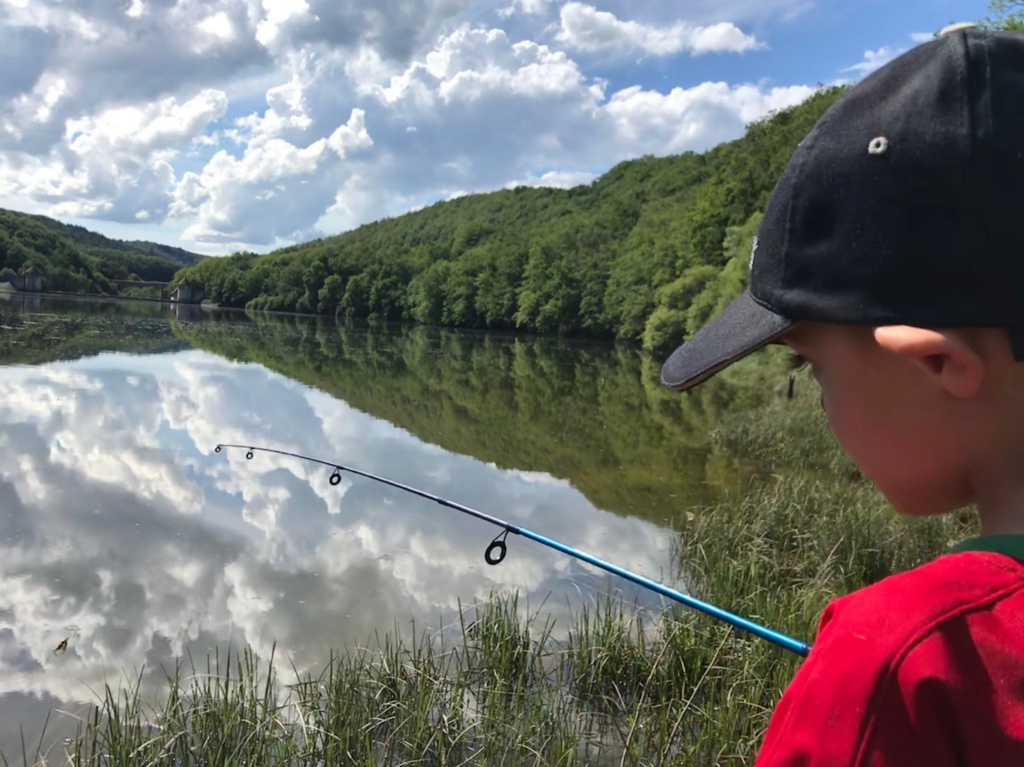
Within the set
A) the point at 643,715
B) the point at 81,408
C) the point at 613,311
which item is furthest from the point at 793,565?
the point at 613,311

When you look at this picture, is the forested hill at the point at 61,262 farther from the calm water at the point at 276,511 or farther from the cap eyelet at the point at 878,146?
the cap eyelet at the point at 878,146

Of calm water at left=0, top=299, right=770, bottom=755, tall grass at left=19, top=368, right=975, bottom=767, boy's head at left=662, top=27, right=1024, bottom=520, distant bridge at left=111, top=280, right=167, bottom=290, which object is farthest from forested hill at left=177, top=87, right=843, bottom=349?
boy's head at left=662, top=27, right=1024, bottom=520

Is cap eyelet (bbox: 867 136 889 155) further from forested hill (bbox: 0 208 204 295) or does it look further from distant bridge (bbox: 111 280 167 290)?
distant bridge (bbox: 111 280 167 290)

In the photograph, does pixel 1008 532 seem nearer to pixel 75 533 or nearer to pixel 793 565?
pixel 793 565

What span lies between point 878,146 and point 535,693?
374 cm

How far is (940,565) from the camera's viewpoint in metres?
0.67

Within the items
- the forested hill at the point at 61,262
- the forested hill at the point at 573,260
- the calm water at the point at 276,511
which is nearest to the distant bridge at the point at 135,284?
the forested hill at the point at 61,262

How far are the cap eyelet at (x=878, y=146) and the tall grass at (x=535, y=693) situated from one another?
10.4 feet

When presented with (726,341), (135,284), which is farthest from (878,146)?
(135,284)

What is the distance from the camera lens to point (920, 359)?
30.1 inches

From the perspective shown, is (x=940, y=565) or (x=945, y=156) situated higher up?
(x=945, y=156)

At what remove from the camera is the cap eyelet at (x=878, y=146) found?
0.77 meters

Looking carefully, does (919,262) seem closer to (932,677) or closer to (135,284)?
(932,677)

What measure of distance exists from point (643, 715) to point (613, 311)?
55551 millimetres
